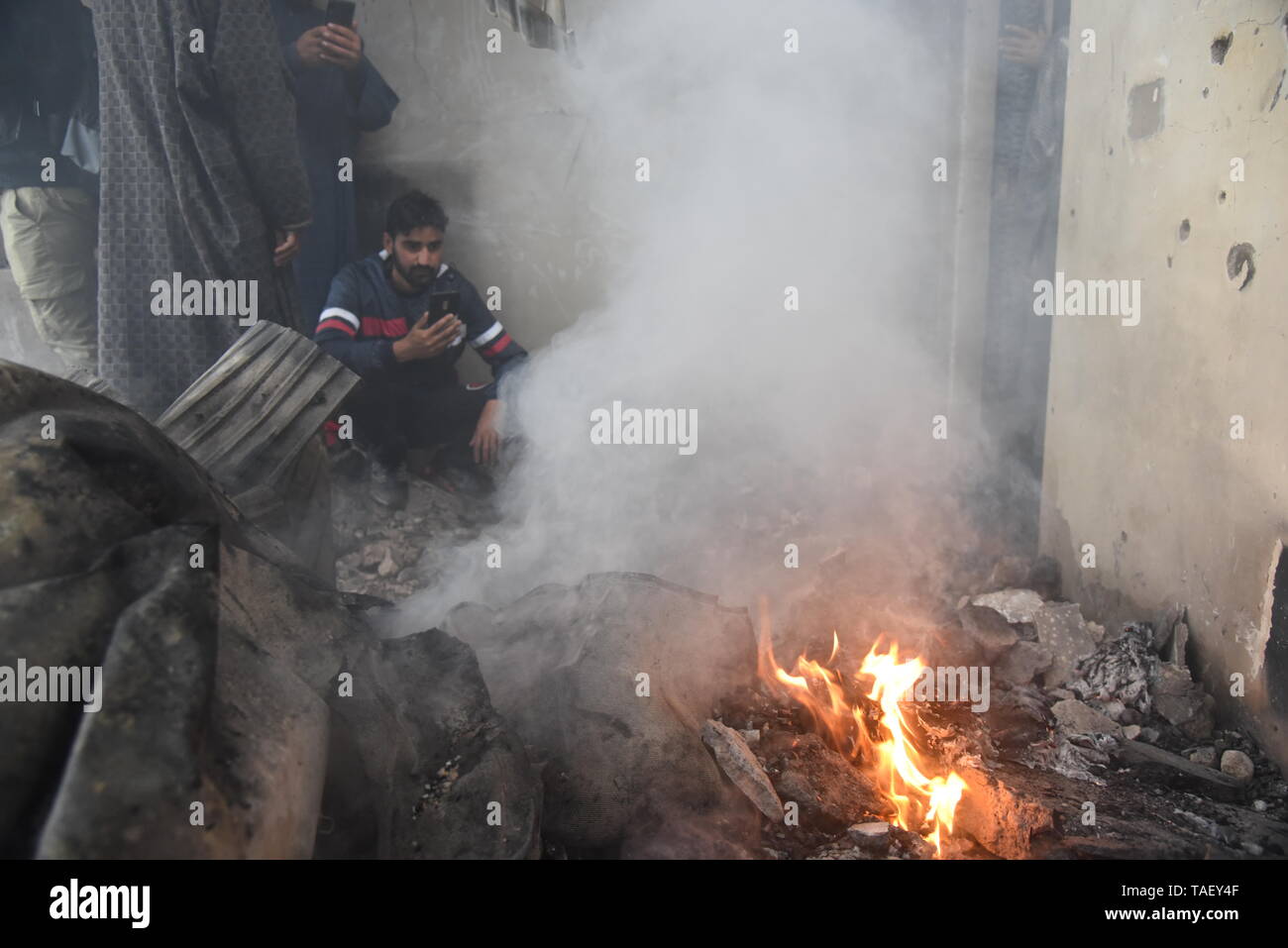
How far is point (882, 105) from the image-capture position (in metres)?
5.74

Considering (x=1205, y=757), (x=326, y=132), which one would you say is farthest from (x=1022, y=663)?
(x=326, y=132)

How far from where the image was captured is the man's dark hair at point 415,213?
5.20 m

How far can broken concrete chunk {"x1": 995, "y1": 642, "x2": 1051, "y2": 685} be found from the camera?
353 centimetres

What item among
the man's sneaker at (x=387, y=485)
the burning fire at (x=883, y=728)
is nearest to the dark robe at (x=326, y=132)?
the man's sneaker at (x=387, y=485)

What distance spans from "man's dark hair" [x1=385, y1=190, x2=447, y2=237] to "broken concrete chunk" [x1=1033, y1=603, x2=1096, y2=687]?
12.6ft

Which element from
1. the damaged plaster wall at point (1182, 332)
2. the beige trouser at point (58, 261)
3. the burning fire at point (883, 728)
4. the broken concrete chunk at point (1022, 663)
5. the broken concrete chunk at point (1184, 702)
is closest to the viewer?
the burning fire at point (883, 728)

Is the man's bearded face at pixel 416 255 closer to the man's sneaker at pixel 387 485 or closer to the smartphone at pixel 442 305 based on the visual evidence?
the smartphone at pixel 442 305

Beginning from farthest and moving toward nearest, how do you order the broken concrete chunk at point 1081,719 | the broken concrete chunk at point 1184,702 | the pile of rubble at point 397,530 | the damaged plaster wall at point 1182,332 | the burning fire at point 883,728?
the pile of rubble at point 397,530, the broken concrete chunk at point 1081,719, the broken concrete chunk at point 1184,702, the damaged plaster wall at point 1182,332, the burning fire at point 883,728

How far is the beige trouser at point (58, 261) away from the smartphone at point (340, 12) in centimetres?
177

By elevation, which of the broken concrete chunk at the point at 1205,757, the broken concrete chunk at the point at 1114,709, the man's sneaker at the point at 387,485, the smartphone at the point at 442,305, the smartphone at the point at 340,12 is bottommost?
the broken concrete chunk at the point at 1205,757

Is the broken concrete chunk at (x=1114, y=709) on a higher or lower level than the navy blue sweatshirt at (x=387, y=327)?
lower

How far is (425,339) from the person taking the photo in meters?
5.12
